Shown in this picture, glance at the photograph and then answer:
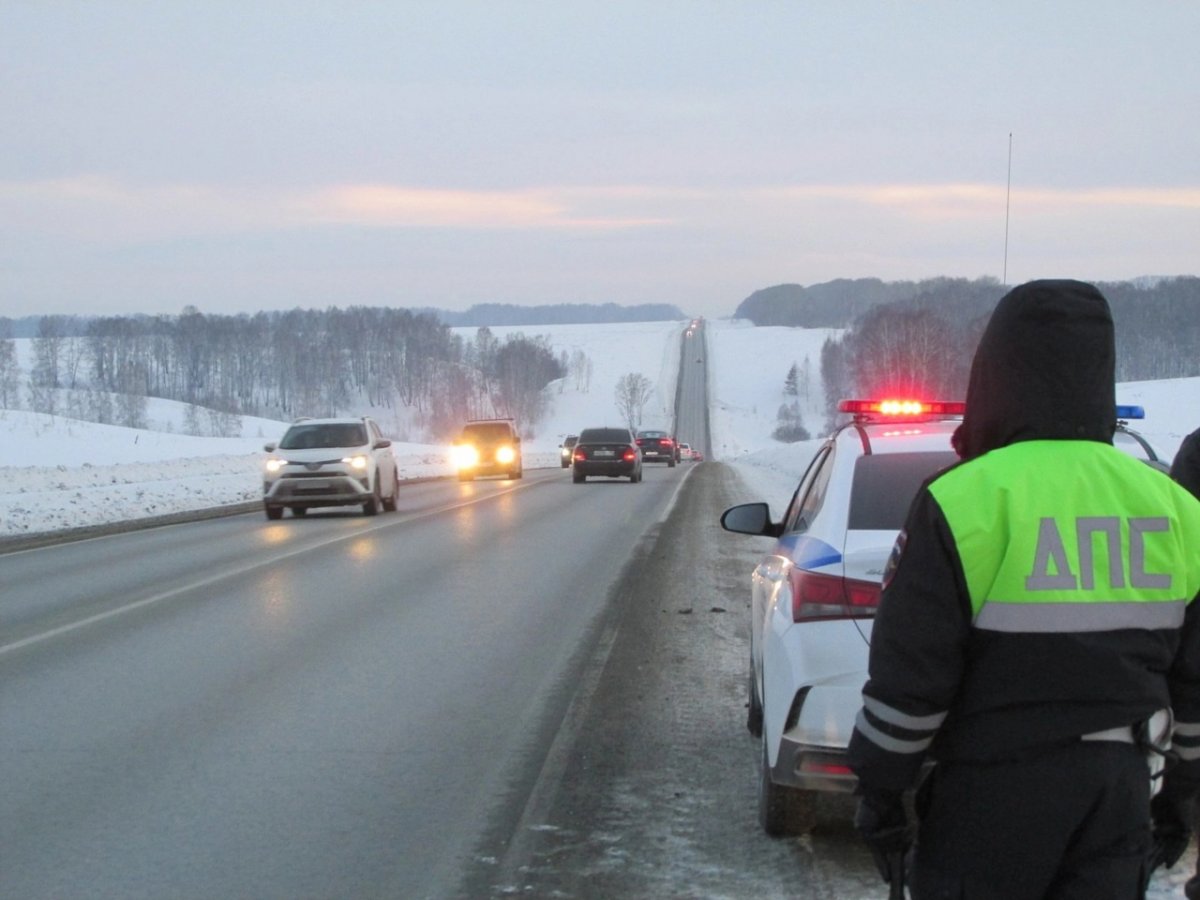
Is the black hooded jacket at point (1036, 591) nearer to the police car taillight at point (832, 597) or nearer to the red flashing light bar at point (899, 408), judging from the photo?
the police car taillight at point (832, 597)

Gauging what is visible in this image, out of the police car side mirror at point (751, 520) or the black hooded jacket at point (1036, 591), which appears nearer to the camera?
the black hooded jacket at point (1036, 591)

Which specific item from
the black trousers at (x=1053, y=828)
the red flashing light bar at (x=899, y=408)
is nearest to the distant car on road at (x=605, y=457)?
the red flashing light bar at (x=899, y=408)

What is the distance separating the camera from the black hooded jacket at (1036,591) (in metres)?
2.72

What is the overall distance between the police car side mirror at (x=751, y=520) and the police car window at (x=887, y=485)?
3.97 ft

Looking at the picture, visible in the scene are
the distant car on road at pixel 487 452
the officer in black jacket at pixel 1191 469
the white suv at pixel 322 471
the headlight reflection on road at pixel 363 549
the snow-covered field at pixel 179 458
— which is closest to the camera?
the officer in black jacket at pixel 1191 469

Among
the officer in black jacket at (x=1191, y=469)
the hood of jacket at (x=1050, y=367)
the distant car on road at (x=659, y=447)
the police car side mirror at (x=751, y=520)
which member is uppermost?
the hood of jacket at (x=1050, y=367)

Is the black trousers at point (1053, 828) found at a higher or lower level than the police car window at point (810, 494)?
lower

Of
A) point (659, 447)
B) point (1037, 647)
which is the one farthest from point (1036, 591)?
point (659, 447)

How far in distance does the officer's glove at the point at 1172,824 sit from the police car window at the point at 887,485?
240 centimetres

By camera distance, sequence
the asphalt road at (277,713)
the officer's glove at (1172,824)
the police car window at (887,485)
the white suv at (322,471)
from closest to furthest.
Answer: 1. the officer's glove at (1172,824)
2. the police car window at (887,485)
3. the asphalt road at (277,713)
4. the white suv at (322,471)

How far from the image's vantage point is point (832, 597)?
17.3 feet

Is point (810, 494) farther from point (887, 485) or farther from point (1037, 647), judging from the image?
point (1037, 647)

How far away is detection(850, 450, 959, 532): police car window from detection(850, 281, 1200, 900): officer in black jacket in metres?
2.52

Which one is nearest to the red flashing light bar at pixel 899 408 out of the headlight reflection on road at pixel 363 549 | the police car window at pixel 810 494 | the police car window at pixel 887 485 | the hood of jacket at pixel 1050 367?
the police car window at pixel 810 494
